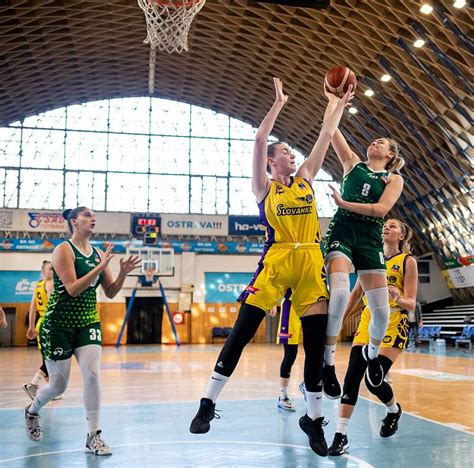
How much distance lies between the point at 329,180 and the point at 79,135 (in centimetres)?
1414

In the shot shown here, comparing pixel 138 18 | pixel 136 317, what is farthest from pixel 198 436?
pixel 136 317

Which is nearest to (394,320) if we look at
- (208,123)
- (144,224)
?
(144,224)

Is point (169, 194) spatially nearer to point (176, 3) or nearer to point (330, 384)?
point (176, 3)

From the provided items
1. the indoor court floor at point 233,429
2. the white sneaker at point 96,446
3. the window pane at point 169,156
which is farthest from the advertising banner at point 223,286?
the white sneaker at point 96,446

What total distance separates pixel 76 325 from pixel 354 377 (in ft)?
7.98

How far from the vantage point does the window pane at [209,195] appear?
31.2 m

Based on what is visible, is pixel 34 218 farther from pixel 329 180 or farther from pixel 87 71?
pixel 329 180

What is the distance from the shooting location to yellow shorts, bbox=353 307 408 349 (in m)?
5.35

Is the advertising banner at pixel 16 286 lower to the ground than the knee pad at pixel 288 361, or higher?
higher

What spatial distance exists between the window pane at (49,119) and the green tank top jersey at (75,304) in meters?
27.9

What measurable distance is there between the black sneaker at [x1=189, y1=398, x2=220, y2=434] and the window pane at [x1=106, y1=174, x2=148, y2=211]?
1068 inches

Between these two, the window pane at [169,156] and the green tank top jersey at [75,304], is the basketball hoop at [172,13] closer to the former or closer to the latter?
the green tank top jersey at [75,304]

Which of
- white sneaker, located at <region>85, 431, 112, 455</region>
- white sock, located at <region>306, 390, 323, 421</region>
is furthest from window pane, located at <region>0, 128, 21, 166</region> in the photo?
white sock, located at <region>306, 390, 323, 421</region>

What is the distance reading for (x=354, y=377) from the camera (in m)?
5.05
